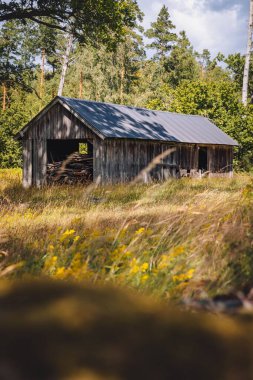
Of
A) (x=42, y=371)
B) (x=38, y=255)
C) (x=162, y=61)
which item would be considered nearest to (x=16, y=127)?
(x=162, y=61)

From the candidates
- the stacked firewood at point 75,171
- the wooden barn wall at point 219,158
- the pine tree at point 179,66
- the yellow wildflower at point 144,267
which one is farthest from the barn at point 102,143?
the pine tree at point 179,66

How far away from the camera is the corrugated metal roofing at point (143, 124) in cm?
1969

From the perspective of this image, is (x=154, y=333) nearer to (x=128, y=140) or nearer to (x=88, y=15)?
(x=88, y=15)

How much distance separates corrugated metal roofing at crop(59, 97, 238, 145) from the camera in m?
19.7

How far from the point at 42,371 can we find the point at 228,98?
103 feet

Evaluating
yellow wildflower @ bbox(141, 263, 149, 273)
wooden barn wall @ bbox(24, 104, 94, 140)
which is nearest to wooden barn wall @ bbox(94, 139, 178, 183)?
wooden barn wall @ bbox(24, 104, 94, 140)

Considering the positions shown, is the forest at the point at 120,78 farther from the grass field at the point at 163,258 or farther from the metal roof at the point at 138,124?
the grass field at the point at 163,258

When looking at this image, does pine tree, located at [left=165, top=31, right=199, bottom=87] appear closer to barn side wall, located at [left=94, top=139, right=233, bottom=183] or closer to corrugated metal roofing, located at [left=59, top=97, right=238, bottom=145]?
corrugated metal roofing, located at [left=59, top=97, right=238, bottom=145]

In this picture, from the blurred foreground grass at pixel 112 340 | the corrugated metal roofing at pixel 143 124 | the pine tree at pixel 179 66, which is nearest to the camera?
the blurred foreground grass at pixel 112 340

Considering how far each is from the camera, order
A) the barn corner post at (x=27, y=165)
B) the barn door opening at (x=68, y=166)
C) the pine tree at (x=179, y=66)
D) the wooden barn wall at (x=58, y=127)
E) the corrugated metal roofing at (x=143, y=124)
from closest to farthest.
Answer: the corrugated metal roofing at (x=143, y=124), the wooden barn wall at (x=58, y=127), the barn door opening at (x=68, y=166), the barn corner post at (x=27, y=165), the pine tree at (x=179, y=66)

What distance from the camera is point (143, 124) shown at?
73.9 ft

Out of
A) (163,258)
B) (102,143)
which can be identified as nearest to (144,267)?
(163,258)

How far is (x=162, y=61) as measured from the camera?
55.3 meters

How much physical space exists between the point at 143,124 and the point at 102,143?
408cm
